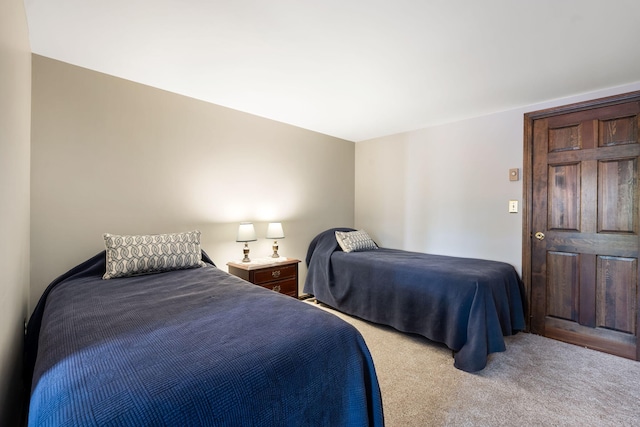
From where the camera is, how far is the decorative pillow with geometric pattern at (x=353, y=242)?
11.6ft

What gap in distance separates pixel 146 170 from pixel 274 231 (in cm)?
140

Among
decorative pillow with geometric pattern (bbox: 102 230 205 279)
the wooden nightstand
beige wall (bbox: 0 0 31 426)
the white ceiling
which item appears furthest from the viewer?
the wooden nightstand

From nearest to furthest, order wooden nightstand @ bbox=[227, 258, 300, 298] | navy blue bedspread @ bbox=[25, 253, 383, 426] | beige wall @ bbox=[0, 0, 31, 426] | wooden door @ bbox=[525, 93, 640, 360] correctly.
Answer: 1. navy blue bedspread @ bbox=[25, 253, 383, 426]
2. beige wall @ bbox=[0, 0, 31, 426]
3. wooden door @ bbox=[525, 93, 640, 360]
4. wooden nightstand @ bbox=[227, 258, 300, 298]

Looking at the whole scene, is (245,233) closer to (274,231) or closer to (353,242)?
(274,231)

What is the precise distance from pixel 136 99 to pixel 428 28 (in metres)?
2.41

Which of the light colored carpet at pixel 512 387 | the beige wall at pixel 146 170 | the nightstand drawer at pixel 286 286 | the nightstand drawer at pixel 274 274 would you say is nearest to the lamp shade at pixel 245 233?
the beige wall at pixel 146 170

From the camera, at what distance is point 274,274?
2975 millimetres

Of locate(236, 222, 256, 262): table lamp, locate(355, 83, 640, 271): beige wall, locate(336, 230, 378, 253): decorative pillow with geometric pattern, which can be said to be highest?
locate(355, 83, 640, 271): beige wall

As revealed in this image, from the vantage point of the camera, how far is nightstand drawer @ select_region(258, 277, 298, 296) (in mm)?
→ 2961

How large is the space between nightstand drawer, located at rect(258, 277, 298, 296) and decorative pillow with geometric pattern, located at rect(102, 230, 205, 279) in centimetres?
82

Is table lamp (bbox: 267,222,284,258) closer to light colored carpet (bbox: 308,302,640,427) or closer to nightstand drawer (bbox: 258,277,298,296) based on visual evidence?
nightstand drawer (bbox: 258,277,298,296)

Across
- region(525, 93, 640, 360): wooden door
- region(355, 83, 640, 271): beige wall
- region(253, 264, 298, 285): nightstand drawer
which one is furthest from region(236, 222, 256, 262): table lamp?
region(525, 93, 640, 360): wooden door

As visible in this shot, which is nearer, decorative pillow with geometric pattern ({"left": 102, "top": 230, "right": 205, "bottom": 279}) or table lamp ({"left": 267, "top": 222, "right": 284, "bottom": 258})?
decorative pillow with geometric pattern ({"left": 102, "top": 230, "right": 205, "bottom": 279})

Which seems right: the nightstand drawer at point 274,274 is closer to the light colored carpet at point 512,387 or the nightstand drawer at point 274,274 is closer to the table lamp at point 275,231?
the table lamp at point 275,231
